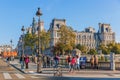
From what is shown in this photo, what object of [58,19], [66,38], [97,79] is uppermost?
[58,19]

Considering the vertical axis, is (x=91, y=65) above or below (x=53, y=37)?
below

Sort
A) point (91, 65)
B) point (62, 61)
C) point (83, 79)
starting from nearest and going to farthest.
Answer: point (83, 79)
point (91, 65)
point (62, 61)

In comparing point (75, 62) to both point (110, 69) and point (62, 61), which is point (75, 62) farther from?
point (62, 61)

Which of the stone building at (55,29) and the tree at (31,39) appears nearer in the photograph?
the tree at (31,39)

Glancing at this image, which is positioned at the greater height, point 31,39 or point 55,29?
point 55,29

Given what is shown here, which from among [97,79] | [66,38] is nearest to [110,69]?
[97,79]

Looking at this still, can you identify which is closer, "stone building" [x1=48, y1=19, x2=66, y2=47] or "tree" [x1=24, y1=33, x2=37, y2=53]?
"tree" [x1=24, y1=33, x2=37, y2=53]

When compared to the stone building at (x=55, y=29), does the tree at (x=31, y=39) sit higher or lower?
lower

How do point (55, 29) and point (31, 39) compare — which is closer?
point (31, 39)

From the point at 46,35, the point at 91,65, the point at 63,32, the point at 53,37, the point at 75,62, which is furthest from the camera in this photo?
the point at 53,37

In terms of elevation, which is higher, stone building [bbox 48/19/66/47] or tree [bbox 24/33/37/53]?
stone building [bbox 48/19/66/47]

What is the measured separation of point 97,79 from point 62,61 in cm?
2858

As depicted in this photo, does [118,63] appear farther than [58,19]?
No

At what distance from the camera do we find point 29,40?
106 metres
